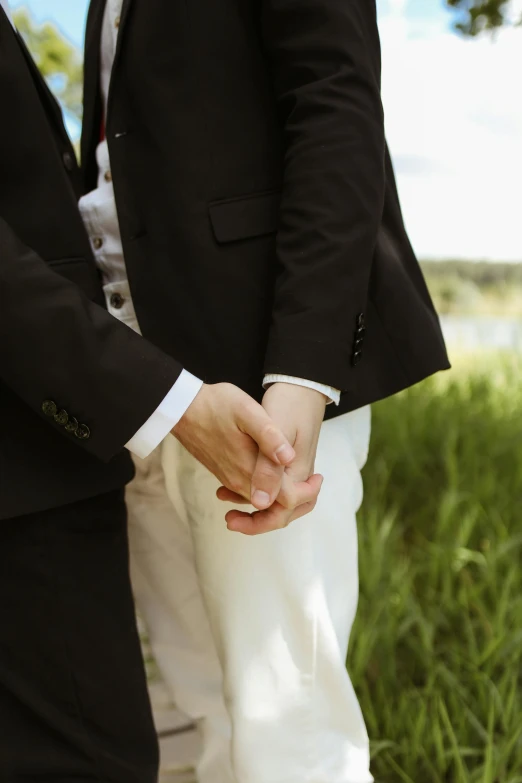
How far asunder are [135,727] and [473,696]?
0.91 meters

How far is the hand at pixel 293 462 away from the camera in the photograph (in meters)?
0.94

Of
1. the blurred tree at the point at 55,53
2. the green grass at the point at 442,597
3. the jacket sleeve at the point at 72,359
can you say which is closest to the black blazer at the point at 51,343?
the jacket sleeve at the point at 72,359

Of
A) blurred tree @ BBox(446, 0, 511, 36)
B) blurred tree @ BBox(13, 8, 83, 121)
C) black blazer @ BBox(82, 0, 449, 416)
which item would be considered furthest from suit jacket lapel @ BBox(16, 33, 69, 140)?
blurred tree @ BBox(13, 8, 83, 121)

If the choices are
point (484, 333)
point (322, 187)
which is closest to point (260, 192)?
point (322, 187)

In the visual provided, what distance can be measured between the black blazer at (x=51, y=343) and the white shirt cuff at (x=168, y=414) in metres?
0.01

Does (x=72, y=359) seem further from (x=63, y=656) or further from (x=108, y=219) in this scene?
(x=63, y=656)

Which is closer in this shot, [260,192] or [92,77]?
[260,192]

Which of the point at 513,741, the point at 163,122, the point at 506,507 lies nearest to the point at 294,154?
the point at 163,122

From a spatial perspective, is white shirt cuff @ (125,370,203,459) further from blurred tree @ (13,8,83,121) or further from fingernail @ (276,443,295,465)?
blurred tree @ (13,8,83,121)

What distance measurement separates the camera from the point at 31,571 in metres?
1.06

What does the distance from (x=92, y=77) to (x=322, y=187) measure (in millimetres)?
433

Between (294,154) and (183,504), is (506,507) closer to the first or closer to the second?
(183,504)

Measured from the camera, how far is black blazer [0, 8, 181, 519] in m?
0.93

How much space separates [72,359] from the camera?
3.05 ft
